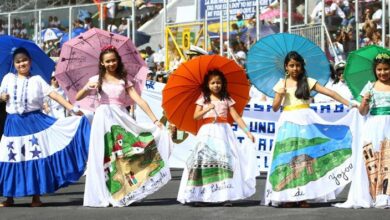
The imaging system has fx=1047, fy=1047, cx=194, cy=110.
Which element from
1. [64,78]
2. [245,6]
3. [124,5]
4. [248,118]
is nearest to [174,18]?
[124,5]

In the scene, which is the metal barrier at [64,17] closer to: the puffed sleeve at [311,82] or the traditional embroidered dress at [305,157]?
the puffed sleeve at [311,82]

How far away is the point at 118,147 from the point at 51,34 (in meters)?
12.1

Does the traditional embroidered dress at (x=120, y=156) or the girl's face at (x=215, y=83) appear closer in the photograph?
the traditional embroidered dress at (x=120, y=156)

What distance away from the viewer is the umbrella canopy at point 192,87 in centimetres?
1169

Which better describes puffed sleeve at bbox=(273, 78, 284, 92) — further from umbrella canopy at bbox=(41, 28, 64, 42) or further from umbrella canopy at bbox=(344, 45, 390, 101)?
umbrella canopy at bbox=(41, 28, 64, 42)

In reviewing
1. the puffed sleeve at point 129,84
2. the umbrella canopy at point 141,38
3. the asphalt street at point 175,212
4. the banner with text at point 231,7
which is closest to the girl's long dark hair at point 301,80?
the asphalt street at point 175,212

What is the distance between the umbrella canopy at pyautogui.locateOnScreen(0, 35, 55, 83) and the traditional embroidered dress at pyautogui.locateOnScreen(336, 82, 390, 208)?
12.2 ft

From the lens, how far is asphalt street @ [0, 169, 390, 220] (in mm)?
9992

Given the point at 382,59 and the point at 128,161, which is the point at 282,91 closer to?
the point at 382,59

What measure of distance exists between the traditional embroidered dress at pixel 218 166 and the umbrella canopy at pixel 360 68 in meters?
1.29

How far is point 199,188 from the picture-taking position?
11.3 m

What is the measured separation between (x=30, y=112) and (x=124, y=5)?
11.8 metres

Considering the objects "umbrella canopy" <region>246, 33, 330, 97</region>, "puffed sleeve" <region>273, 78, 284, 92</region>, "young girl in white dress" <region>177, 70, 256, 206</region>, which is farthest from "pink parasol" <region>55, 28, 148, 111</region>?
"puffed sleeve" <region>273, 78, 284, 92</region>

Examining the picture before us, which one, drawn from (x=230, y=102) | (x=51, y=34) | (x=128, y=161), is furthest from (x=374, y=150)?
(x=51, y=34)
